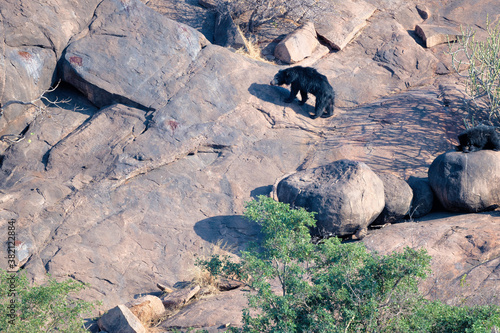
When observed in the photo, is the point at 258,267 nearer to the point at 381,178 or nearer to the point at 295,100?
the point at 381,178

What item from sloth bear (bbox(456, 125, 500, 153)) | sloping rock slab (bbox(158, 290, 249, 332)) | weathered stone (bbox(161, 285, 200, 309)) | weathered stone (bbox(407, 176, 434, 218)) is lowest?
weathered stone (bbox(161, 285, 200, 309))

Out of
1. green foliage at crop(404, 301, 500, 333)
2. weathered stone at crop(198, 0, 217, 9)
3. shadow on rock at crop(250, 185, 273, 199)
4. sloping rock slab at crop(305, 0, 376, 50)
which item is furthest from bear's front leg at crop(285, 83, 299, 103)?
green foliage at crop(404, 301, 500, 333)

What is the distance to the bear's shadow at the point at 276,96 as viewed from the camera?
10273mm

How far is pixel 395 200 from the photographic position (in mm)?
7801

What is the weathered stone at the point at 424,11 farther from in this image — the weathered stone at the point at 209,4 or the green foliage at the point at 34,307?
the green foliage at the point at 34,307

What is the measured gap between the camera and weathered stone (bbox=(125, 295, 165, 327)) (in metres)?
5.91

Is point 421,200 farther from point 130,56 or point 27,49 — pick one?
point 27,49

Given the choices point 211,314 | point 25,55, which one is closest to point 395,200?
point 211,314

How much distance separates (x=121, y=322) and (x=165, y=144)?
3.94 m

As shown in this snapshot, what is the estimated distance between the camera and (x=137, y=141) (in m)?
8.72

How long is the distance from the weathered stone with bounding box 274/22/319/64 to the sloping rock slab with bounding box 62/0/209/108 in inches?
109

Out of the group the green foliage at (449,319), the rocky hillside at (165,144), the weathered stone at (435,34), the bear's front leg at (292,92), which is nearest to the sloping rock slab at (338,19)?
the rocky hillside at (165,144)

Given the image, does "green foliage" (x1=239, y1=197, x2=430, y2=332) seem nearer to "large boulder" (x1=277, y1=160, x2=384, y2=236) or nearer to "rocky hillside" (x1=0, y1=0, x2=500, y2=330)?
"rocky hillside" (x1=0, y1=0, x2=500, y2=330)

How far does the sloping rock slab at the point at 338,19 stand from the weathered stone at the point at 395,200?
611 centimetres
